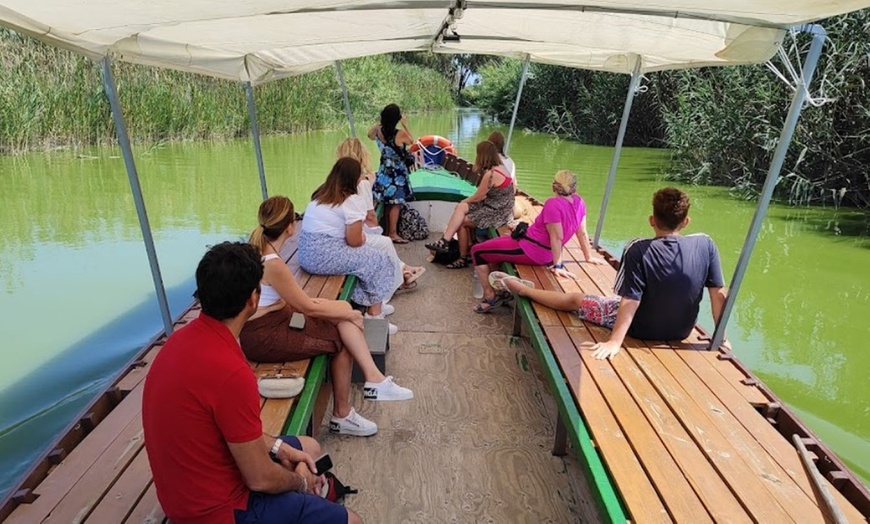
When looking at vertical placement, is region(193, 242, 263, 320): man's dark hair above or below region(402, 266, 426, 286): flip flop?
above

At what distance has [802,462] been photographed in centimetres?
218

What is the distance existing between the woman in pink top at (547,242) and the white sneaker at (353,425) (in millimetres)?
1787

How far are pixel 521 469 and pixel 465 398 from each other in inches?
26.5

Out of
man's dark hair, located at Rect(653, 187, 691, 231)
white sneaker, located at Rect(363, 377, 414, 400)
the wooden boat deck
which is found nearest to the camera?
the wooden boat deck

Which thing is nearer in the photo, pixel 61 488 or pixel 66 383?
pixel 61 488

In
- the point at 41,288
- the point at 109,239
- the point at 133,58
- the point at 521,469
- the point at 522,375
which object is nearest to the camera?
the point at 521,469

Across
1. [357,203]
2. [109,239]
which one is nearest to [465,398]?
[357,203]

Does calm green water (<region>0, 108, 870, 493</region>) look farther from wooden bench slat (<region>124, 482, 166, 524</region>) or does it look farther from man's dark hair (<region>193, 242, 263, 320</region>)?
man's dark hair (<region>193, 242, 263, 320</region>)

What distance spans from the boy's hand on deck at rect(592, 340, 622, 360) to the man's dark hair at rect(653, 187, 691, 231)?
59cm

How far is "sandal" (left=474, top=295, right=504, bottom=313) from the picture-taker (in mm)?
4656

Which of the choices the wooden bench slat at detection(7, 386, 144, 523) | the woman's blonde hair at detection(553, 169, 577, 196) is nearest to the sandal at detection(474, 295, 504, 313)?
the woman's blonde hair at detection(553, 169, 577, 196)

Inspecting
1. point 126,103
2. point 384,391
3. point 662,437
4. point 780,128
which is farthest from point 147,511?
point 126,103

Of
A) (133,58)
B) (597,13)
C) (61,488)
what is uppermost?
(597,13)

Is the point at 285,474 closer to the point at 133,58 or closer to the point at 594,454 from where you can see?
the point at 594,454
